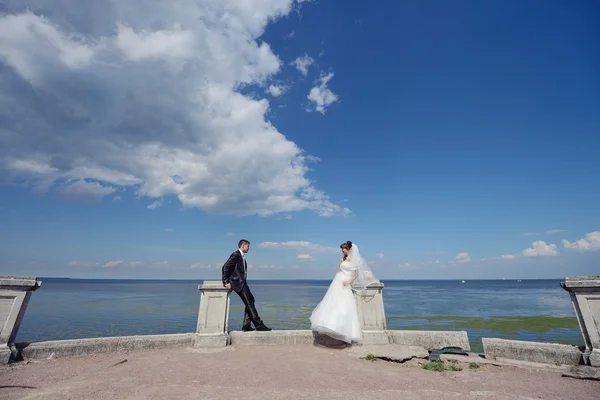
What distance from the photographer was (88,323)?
734 inches

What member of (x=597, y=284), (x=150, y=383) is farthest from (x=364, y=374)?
(x=597, y=284)

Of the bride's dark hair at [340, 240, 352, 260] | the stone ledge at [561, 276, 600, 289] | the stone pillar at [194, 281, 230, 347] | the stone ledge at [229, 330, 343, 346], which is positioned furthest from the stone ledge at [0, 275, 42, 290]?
the stone ledge at [561, 276, 600, 289]

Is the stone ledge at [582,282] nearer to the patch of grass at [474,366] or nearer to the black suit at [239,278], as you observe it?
the patch of grass at [474,366]

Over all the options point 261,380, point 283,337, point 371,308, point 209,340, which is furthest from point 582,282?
point 209,340

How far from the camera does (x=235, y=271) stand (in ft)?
23.2

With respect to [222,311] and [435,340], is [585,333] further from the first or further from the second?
[222,311]

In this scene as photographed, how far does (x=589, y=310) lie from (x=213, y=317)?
6.92 m

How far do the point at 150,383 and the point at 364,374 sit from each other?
322 cm

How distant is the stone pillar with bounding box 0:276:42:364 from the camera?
497cm

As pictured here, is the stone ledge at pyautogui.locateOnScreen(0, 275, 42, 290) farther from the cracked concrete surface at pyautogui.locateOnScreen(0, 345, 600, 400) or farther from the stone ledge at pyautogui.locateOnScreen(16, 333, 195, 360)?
the cracked concrete surface at pyautogui.locateOnScreen(0, 345, 600, 400)

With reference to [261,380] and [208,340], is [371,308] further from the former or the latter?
[208,340]

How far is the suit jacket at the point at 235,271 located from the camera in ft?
22.8

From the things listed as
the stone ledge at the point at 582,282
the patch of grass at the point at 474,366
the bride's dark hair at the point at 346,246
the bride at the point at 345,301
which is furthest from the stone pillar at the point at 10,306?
the stone ledge at the point at 582,282

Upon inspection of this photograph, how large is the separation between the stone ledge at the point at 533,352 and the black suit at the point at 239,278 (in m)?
4.99
